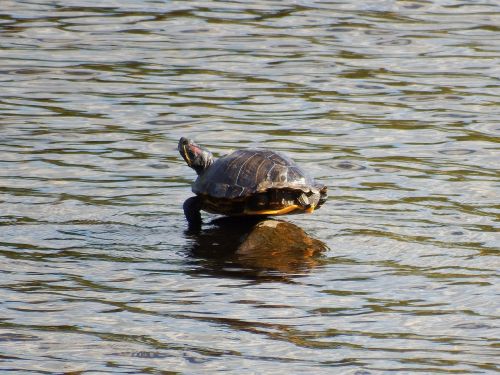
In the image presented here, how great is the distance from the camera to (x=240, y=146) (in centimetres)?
1186

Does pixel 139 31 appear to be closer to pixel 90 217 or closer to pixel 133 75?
pixel 133 75

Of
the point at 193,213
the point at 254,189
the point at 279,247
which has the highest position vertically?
the point at 254,189

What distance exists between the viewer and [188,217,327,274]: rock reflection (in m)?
8.57

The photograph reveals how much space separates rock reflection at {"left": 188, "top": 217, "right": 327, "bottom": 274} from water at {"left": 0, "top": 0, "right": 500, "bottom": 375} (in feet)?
→ 0.12

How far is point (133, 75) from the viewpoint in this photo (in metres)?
14.8

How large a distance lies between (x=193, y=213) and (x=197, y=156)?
724 millimetres

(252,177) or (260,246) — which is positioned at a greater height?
(252,177)

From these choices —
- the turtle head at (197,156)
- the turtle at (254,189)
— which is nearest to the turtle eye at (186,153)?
the turtle head at (197,156)

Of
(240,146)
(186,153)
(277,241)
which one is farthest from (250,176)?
(240,146)

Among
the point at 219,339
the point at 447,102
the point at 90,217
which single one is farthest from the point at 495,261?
the point at 447,102

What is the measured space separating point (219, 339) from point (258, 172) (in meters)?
2.48

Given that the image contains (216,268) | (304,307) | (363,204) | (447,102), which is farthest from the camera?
(447,102)

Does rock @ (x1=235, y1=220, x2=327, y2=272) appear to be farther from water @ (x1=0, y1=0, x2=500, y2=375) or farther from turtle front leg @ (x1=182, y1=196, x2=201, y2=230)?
turtle front leg @ (x1=182, y1=196, x2=201, y2=230)

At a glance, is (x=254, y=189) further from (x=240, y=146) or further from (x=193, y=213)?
(x=240, y=146)
